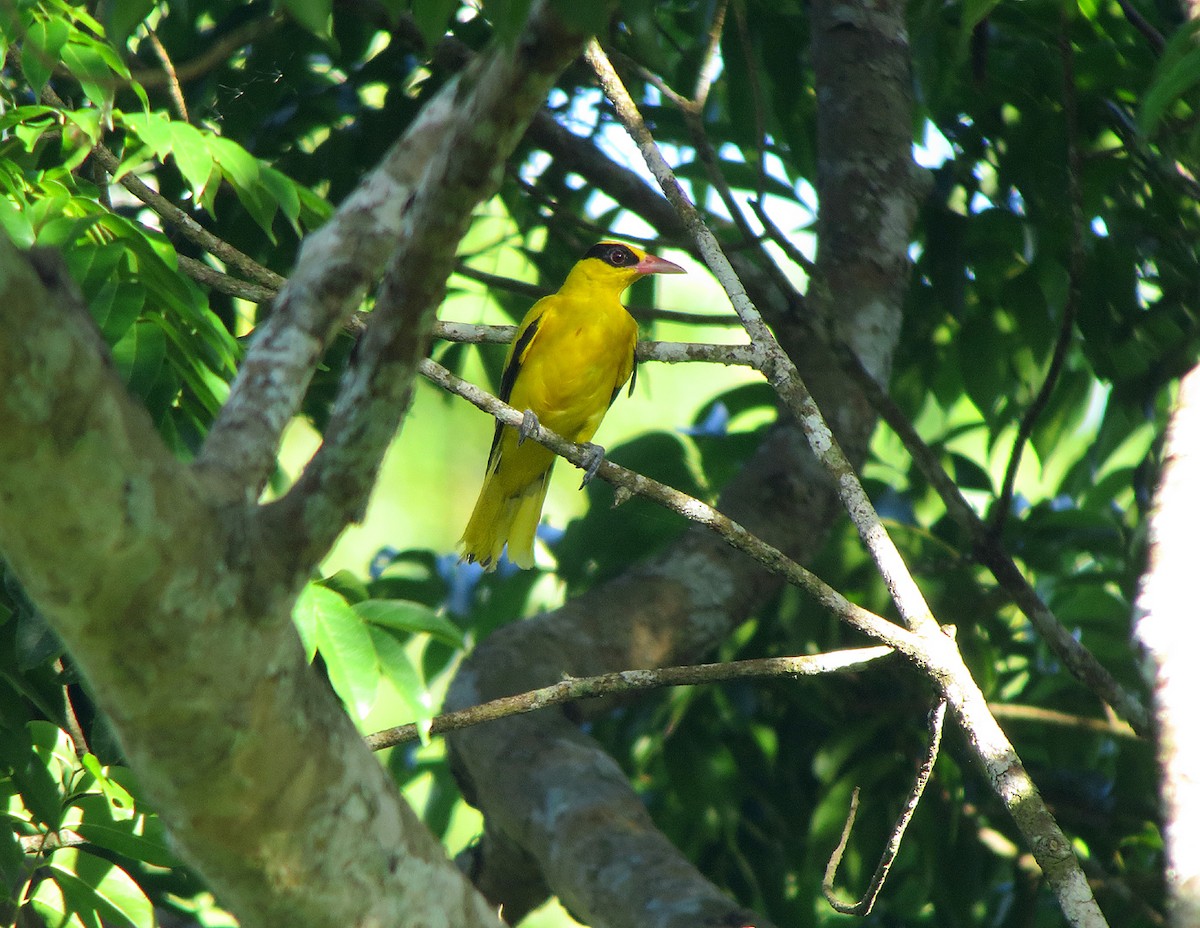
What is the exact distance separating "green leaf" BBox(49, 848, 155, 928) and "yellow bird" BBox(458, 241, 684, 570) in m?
2.40

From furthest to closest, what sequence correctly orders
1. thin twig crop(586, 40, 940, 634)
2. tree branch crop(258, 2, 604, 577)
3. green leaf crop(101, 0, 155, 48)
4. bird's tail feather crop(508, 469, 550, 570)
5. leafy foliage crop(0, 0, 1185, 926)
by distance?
1. bird's tail feather crop(508, 469, 550, 570)
2. leafy foliage crop(0, 0, 1185, 926)
3. thin twig crop(586, 40, 940, 634)
4. green leaf crop(101, 0, 155, 48)
5. tree branch crop(258, 2, 604, 577)

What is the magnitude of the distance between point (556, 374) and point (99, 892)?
3.08 m

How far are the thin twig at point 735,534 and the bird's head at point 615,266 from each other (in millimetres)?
2312

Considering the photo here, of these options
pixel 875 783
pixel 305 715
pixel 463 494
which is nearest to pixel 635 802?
pixel 875 783

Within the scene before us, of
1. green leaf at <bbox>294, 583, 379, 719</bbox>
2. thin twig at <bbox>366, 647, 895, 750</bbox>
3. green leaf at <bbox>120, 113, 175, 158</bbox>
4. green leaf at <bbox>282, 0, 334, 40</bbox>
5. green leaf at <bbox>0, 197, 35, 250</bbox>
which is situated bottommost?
green leaf at <bbox>294, 583, 379, 719</bbox>

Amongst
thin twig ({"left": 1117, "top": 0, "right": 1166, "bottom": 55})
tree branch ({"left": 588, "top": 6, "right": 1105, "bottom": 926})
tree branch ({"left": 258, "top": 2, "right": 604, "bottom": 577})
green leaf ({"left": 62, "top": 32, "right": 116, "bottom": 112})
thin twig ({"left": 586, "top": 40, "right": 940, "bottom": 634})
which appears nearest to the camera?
tree branch ({"left": 258, "top": 2, "right": 604, "bottom": 577})

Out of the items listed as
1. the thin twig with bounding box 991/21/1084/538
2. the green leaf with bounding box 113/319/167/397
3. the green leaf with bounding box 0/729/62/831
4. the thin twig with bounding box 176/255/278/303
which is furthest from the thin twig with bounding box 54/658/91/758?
the thin twig with bounding box 991/21/1084/538

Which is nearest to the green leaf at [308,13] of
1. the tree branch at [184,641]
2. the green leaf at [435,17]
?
the green leaf at [435,17]

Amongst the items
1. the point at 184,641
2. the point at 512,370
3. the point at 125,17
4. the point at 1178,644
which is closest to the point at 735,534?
the point at 1178,644

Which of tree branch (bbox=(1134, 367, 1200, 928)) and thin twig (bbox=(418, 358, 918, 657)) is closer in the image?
tree branch (bbox=(1134, 367, 1200, 928))

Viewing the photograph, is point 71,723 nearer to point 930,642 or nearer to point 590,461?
point 590,461

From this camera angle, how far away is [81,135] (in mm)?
2740

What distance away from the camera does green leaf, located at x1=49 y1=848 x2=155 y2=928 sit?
2562 mm

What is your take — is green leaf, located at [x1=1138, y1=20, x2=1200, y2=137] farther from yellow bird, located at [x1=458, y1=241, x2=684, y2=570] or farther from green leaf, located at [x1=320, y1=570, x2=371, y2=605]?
yellow bird, located at [x1=458, y1=241, x2=684, y2=570]
